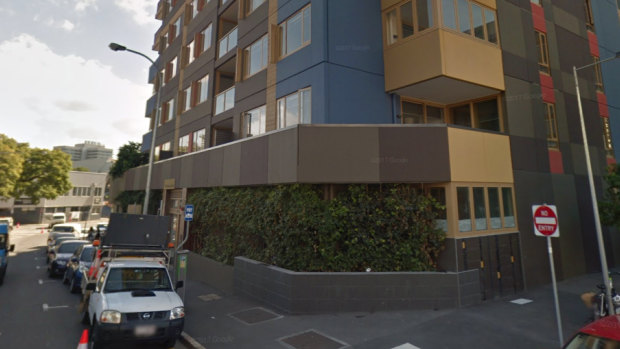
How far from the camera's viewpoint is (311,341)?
7375mm

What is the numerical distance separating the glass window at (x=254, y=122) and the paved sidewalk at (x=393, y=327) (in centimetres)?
784

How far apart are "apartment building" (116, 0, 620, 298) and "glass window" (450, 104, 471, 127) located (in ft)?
0.19

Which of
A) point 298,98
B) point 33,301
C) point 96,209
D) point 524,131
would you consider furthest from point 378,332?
point 96,209

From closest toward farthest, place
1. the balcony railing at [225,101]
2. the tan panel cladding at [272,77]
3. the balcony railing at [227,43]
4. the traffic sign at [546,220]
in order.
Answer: the traffic sign at [546,220] < the tan panel cladding at [272,77] < the balcony railing at [225,101] < the balcony railing at [227,43]

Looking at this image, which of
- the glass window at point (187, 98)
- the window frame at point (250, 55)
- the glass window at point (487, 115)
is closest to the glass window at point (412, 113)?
the glass window at point (487, 115)

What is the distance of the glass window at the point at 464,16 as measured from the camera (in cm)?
1171

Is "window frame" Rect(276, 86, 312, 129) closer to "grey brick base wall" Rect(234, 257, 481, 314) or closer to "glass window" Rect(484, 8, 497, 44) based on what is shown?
"grey brick base wall" Rect(234, 257, 481, 314)

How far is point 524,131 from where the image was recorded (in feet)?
42.0

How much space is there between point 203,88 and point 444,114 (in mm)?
15359

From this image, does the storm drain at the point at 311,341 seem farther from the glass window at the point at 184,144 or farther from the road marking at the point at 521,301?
the glass window at the point at 184,144

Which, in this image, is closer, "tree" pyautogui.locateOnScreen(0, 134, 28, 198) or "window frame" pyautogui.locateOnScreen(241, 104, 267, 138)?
"window frame" pyautogui.locateOnScreen(241, 104, 267, 138)

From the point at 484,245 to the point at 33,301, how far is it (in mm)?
15706

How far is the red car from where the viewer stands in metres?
3.68

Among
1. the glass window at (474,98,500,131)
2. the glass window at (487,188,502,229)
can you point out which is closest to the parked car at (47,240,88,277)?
the glass window at (487,188,502,229)
